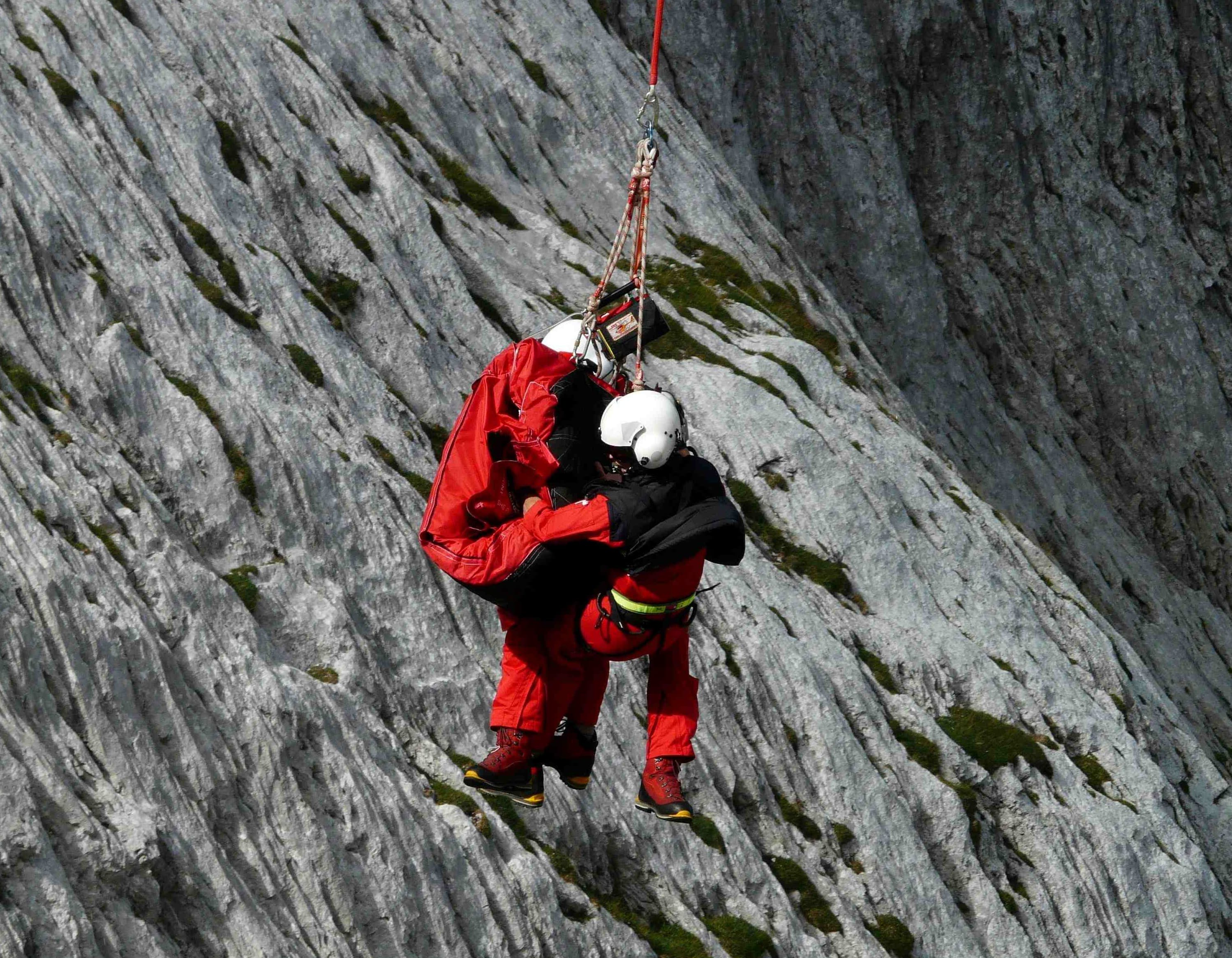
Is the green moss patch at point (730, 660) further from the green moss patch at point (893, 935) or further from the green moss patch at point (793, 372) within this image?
the green moss patch at point (793, 372)

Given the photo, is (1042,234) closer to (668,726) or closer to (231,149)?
(231,149)

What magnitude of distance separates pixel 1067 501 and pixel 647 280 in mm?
23054

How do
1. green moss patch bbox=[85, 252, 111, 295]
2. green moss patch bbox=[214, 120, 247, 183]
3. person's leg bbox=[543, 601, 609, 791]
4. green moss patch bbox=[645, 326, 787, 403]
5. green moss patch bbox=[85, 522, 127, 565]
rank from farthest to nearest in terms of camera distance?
green moss patch bbox=[645, 326, 787, 403] → green moss patch bbox=[214, 120, 247, 183] → green moss patch bbox=[85, 252, 111, 295] → green moss patch bbox=[85, 522, 127, 565] → person's leg bbox=[543, 601, 609, 791]

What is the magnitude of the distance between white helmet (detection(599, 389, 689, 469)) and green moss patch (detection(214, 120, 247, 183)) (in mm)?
18956

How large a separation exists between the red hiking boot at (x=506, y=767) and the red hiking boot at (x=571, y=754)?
784mm

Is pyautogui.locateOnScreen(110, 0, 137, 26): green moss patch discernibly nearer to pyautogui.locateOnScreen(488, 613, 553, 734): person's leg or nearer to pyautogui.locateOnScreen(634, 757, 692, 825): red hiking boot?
pyautogui.locateOnScreen(488, 613, 553, 734): person's leg

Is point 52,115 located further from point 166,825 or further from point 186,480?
point 166,825

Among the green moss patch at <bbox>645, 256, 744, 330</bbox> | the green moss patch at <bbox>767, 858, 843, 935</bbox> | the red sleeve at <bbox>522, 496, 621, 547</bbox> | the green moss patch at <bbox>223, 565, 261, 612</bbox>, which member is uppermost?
the red sleeve at <bbox>522, 496, 621, 547</bbox>

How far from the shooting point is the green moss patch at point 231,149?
29562 millimetres

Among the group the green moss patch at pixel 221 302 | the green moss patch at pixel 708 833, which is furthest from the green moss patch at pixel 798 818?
the green moss patch at pixel 221 302

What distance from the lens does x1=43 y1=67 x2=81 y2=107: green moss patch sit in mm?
27141

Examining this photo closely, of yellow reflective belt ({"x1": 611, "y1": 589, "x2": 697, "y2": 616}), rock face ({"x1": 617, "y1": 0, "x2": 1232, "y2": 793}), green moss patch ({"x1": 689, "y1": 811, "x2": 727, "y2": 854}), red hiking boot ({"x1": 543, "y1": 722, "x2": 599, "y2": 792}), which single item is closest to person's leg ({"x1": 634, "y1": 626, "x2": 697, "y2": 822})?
red hiking boot ({"x1": 543, "y1": 722, "x2": 599, "y2": 792})

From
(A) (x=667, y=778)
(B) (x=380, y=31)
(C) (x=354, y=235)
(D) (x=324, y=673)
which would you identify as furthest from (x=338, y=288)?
(A) (x=667, y=778)

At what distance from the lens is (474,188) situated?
35.8 metres
